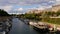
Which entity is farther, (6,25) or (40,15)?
(6,25)

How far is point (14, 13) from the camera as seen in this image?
5.61m

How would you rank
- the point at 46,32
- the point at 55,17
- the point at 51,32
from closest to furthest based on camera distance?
the point at 55,17 < the point at 51,32 < the point at 46,32

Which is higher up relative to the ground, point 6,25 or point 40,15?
point 40,15

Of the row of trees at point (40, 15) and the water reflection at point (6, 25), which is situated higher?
the row of trees at point (40, 15)

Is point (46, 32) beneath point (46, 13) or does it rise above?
beneath

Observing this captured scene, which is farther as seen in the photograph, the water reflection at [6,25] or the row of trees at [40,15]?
the water reflection at [6,25]

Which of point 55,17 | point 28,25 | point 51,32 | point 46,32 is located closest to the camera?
point 55,17

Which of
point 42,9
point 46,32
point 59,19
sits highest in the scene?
point 42,9

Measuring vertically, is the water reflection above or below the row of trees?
below

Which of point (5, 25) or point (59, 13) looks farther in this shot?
point (5, 25)

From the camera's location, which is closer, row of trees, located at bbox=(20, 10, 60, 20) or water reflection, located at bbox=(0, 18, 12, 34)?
row of trees, located at bbox=(20, 10, 60, 20)

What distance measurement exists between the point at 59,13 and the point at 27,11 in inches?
41.4

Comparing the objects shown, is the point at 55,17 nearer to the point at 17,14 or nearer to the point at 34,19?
the point at 34,19

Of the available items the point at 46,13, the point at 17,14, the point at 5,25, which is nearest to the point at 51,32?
the point at 46,13
